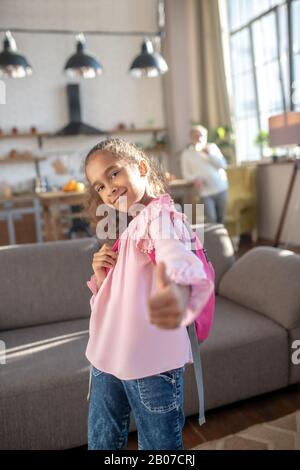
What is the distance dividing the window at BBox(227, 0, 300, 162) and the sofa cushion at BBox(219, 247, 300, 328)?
335cm

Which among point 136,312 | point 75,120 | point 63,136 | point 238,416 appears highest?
point 75,120

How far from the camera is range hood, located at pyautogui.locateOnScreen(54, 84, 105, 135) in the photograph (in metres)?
6.13

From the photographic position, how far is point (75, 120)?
6.21m

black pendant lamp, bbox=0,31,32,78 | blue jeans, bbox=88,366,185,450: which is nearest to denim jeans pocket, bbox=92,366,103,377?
blue jeans, bbox=88,366,185,450

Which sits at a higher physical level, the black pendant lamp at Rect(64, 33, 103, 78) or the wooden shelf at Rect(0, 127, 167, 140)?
the black pendant lamp at Rect(64, 33, 103, 78)

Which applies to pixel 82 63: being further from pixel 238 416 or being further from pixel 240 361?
pixel 238 416

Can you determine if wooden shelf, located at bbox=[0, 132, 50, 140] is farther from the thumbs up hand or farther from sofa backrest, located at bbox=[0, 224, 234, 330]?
the thumbs up hand

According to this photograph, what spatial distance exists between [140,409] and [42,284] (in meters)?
1.19

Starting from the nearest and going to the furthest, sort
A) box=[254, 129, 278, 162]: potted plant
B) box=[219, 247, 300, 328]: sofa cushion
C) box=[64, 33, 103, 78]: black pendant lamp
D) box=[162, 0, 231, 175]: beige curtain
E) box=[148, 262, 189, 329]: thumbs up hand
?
box=[148, 262, 189, 329]: thumbs up hand, box=[219, 247, 300, 328]: sofa cushion, box=[64, 33, 103, 78]: black pendant lamp, box=[254, 129, 278, 162]: potted plant, box=[162, 0, 231, 175]: beige curtain

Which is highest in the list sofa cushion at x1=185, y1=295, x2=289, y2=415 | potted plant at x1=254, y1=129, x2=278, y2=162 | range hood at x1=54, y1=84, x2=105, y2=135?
range hood at x1=54, y1=84, x2=105, y2=135

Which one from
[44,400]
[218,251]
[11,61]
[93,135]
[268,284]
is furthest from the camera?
[93,135]

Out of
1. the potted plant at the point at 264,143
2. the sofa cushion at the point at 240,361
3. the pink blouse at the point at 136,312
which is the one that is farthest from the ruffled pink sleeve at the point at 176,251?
the potted plant at the point at 264,143

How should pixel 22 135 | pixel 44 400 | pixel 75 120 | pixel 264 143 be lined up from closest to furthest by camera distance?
1. pixel 44 400
2. pixel 264 143
3. pixel 22 135
4. pixel 75 120

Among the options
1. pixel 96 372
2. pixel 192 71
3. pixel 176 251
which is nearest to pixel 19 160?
pixel 192 71
